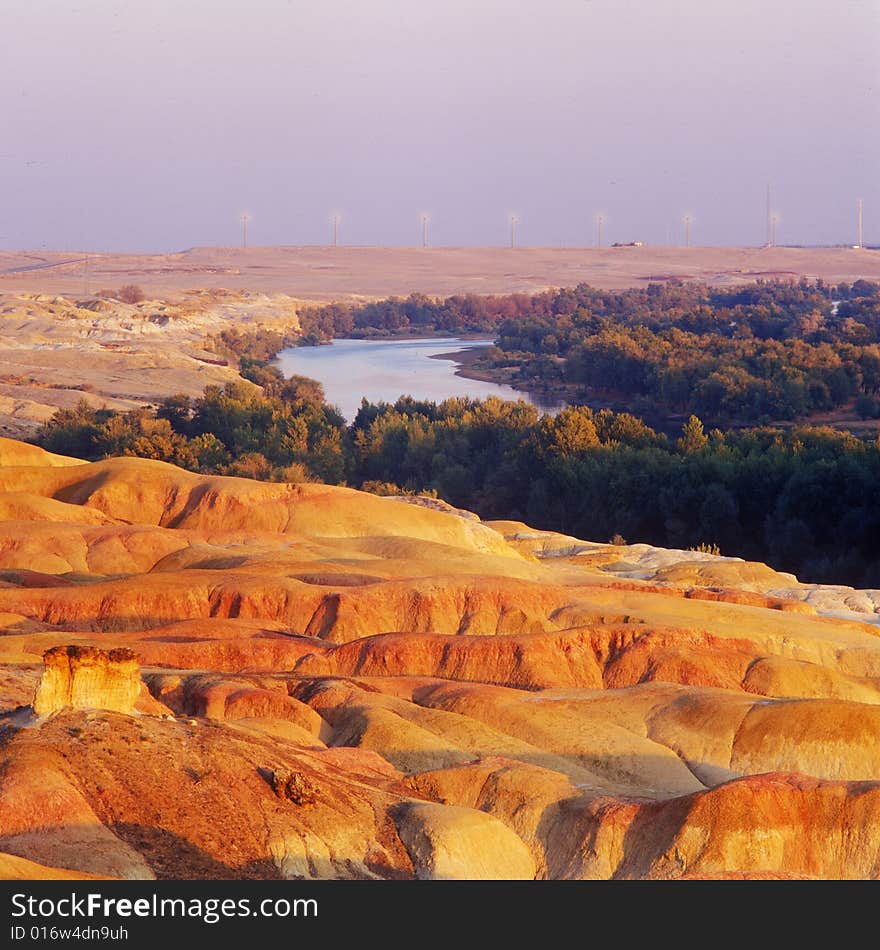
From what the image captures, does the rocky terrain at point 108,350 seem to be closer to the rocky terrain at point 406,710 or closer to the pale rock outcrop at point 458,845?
the rocky terrain at point 406,710

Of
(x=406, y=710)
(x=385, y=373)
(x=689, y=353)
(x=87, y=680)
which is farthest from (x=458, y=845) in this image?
(x=385, y=373)

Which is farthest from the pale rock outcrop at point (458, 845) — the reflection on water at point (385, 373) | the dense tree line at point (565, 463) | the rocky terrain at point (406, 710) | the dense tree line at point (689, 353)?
the reflection on water at point (385, 373)

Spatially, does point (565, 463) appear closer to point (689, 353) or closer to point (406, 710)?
point (406, 710)

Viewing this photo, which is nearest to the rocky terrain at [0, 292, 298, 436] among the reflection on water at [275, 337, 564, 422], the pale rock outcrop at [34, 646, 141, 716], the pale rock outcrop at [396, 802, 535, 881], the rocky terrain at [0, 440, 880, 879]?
the reflection on water at [275, 337, 564, 422]

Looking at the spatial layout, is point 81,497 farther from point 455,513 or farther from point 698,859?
point 698,859

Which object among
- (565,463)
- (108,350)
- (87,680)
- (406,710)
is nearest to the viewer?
(87,680)
